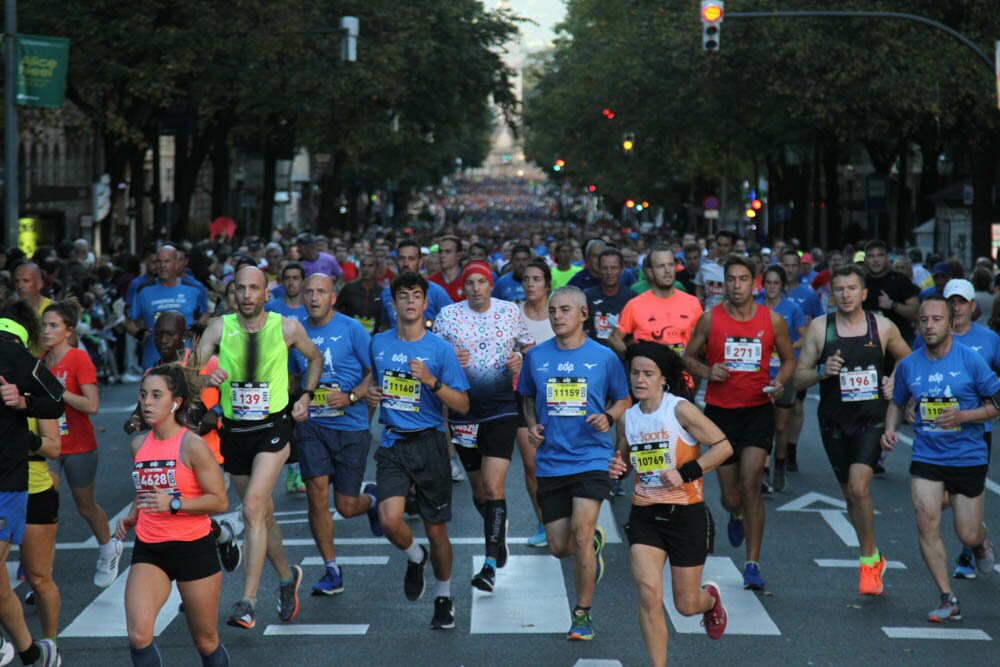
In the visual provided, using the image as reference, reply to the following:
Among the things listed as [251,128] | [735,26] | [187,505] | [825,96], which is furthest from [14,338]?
[251,128]

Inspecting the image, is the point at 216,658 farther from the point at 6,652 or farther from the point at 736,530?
the point at 736,530

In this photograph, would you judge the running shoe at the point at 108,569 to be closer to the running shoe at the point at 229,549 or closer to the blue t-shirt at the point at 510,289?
the running shoe at the point at 229,549

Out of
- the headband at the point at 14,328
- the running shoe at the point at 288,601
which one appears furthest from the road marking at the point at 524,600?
the headband at the point at 14,328

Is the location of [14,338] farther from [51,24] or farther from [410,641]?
[51,24]

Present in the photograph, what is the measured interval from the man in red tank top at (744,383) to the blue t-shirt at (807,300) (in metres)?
5.38

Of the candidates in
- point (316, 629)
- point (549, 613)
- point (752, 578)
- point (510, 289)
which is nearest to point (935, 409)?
point (752, 578)

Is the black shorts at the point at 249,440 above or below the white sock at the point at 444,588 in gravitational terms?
above

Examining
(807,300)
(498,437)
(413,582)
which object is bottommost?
(413,582)

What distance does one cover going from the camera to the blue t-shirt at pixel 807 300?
51.8 feet

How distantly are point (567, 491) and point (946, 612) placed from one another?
82.3 inches

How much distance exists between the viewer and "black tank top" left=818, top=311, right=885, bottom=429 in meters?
9.82

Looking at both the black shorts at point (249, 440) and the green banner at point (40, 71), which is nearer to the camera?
the black shorts at point (249, 440)

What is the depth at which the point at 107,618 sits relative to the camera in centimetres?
931

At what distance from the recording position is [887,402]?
986 centimetres
